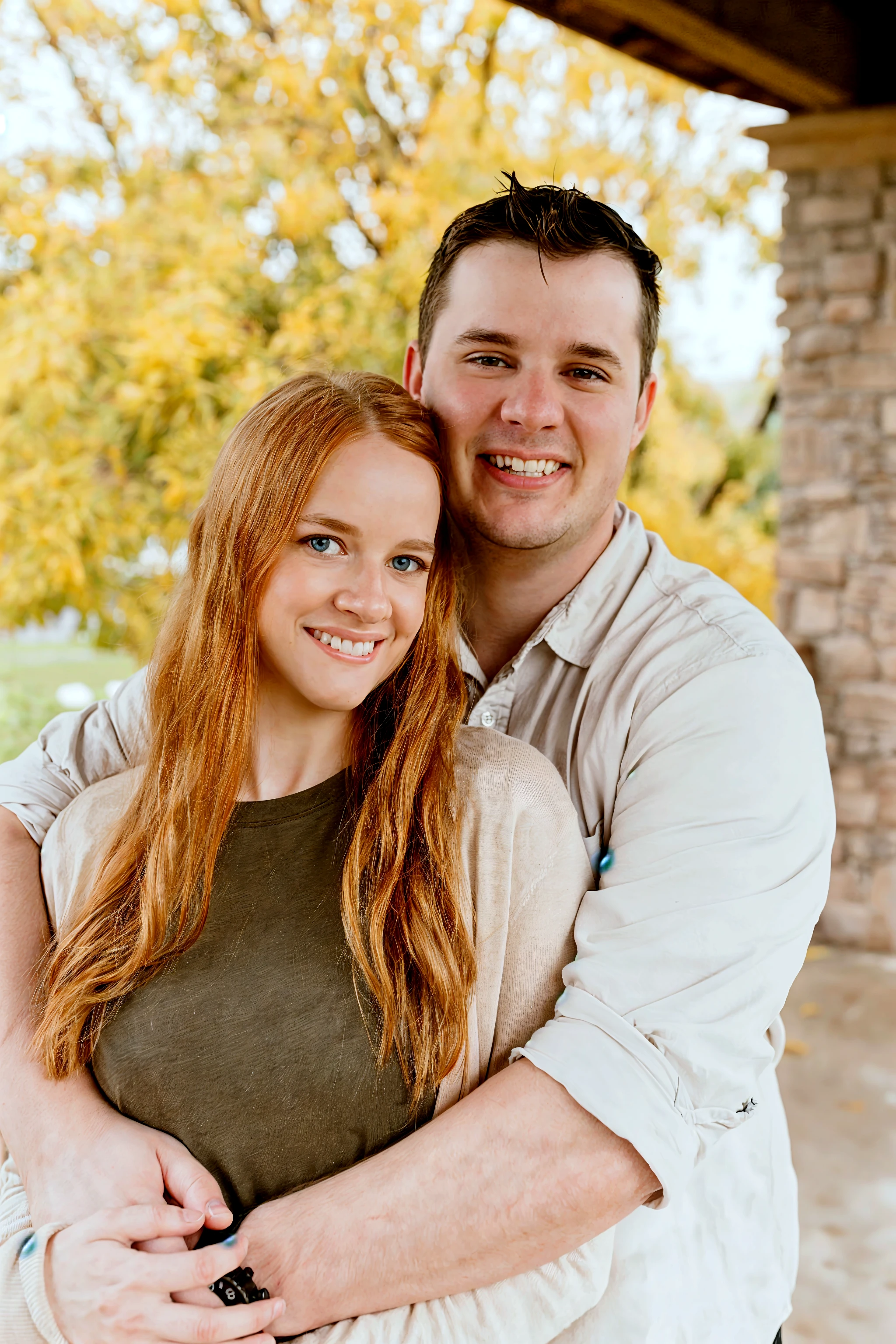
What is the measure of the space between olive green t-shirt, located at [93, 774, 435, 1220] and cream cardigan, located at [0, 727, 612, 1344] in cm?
11

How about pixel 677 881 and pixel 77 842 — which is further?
pixel 77 842

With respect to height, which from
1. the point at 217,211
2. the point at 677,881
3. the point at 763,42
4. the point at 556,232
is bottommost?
the point at 677,881

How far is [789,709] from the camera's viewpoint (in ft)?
4.48

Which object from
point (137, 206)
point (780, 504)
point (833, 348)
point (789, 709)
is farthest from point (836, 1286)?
point (137, 206)

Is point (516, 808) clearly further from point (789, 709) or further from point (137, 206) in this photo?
point (137, 206)

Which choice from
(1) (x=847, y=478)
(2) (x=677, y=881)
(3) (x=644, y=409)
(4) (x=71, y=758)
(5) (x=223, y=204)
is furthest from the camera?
(5) (x=223, y=204)

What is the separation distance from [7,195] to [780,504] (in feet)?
15.9

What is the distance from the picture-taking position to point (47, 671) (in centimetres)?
768

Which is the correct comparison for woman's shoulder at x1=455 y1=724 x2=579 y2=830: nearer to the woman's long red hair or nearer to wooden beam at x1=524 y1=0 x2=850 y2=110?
the woman's long red hair

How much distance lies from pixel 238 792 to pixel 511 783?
1.06 ft

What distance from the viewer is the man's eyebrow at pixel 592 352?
162 centimetres

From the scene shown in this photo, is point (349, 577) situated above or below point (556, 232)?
below

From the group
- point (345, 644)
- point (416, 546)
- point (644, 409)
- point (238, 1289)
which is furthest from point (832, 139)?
point (238, 1289)

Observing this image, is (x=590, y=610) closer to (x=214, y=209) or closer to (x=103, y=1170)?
(x=103, y=1170)
